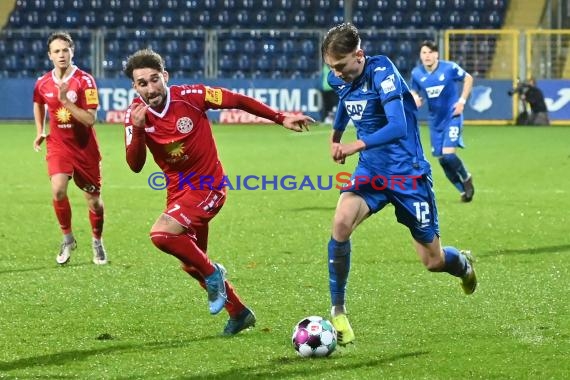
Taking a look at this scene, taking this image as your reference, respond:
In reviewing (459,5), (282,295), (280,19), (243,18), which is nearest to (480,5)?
(459,5)

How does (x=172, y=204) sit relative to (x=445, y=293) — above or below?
above

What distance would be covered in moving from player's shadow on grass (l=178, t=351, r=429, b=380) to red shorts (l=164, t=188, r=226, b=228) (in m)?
1.03

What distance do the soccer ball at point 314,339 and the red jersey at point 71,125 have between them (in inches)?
160

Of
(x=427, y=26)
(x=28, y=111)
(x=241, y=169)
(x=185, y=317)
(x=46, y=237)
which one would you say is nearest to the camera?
(x=185, y=317)

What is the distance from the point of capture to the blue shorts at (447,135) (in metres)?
14.4

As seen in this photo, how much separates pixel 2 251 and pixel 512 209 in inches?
239

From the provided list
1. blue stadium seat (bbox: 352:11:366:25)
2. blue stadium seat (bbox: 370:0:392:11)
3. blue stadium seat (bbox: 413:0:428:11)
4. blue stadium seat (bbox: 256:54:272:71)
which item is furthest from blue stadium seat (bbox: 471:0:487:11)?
blue stadium seat (bbox: 256:54:272:71)

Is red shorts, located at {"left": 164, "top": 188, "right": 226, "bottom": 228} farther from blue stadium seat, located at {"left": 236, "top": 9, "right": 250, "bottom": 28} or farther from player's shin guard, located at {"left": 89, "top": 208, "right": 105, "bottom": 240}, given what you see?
blue stadium seat, located at {"left": 236, "top": 9, "right": 250, "bottom": 28}

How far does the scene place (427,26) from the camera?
32.4 metres

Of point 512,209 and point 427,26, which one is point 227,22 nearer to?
point 427,26

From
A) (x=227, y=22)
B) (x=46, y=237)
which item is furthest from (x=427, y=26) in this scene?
(x=46, y=237)

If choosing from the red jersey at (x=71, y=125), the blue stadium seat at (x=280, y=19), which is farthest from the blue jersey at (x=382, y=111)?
the blue stadium seat at (x=280, y=19)

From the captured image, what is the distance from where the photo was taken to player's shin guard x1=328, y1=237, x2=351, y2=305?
6609 mm

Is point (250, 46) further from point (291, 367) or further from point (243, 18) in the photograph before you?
point (291, 367)
